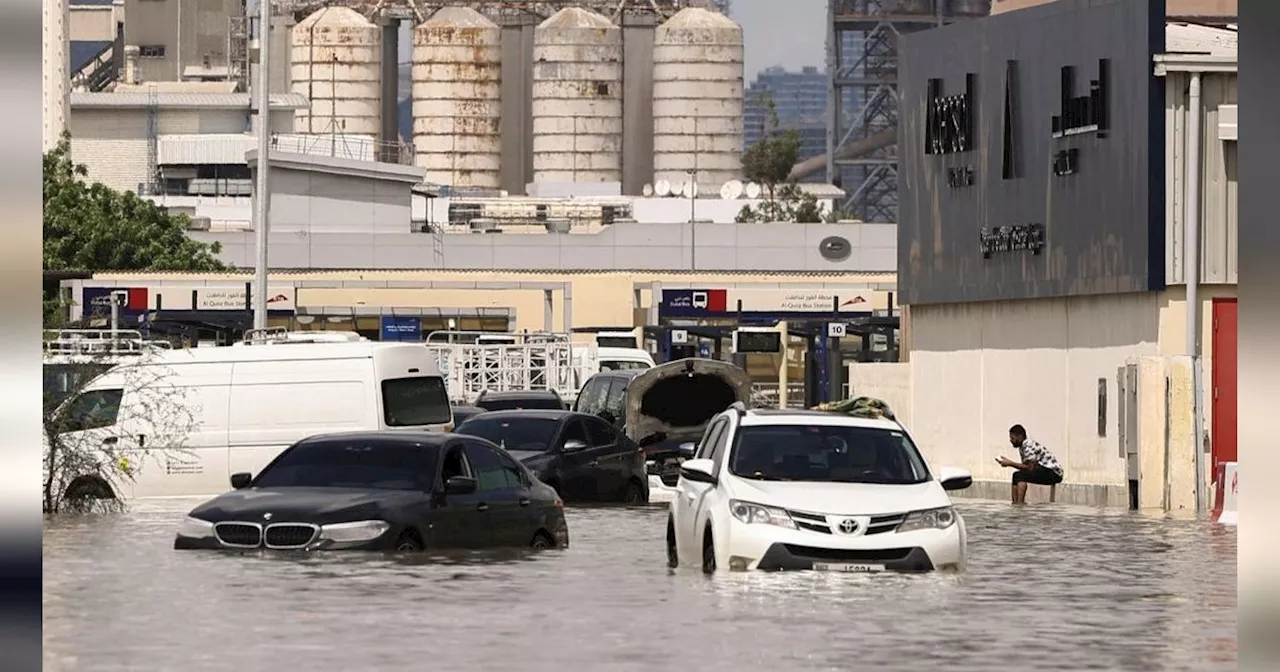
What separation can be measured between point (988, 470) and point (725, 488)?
74.8 feet

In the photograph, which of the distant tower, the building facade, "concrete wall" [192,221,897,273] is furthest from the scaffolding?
the building facade

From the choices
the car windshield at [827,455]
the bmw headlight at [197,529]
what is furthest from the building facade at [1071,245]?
the bmw headlight at [197,529]

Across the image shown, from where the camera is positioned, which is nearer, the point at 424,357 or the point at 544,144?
the point at 424,357

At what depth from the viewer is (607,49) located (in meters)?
156

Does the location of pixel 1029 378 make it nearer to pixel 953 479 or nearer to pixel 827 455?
pixel 827 455

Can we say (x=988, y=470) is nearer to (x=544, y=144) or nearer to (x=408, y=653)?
(x=408, y=653)

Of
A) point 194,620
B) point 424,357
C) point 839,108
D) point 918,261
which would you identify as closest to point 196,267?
point 918,261

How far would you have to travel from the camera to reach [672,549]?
Answer: 2166 cm

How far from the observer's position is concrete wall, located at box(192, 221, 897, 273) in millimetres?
107062

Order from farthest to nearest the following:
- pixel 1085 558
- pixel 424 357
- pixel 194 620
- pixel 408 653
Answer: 1. pixel 424 357
2. pixel 1085 558
3. pixel 194 620
4. pixel 408 653

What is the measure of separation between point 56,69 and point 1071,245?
83.7 metres

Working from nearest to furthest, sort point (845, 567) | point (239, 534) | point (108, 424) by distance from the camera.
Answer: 1. point (845, 567)
2. point (239, 534)
3. point (108, 424)

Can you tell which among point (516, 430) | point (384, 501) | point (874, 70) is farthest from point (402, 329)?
point (874, 70)

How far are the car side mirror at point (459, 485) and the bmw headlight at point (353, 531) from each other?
0.84m
